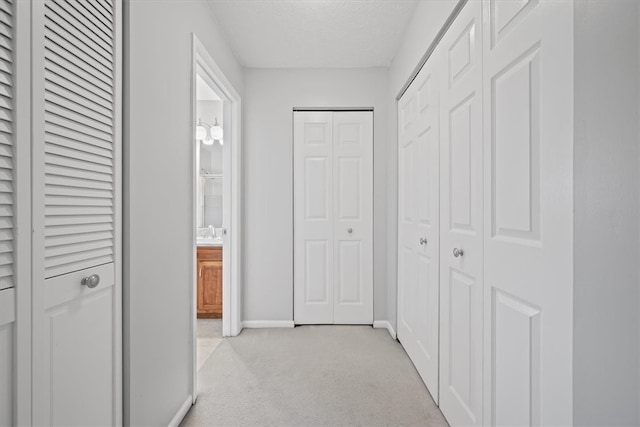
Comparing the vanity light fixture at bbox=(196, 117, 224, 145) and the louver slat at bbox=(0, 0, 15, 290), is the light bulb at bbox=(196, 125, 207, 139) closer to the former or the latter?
the vanity light fixture at bbox=(196, 117, 224, 145)

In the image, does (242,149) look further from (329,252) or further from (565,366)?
(565,366)

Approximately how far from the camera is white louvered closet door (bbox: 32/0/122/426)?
39.4 inches

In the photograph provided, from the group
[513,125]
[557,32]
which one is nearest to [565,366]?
[513,125]

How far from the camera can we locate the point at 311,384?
7.87 ft

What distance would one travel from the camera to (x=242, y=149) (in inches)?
139

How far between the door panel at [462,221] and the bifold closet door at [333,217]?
1630 mm

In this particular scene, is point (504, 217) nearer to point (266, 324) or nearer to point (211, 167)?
point (266, 324)

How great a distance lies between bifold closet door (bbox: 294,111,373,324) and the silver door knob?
8.12 feet

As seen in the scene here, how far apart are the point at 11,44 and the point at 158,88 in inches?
32.4

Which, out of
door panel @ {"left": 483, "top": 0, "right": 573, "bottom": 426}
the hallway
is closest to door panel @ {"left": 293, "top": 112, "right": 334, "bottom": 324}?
the hallway

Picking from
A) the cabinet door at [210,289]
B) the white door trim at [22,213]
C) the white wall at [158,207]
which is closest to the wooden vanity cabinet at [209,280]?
the cabinet door at [210,289]

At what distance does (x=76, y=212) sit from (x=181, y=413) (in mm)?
1358
